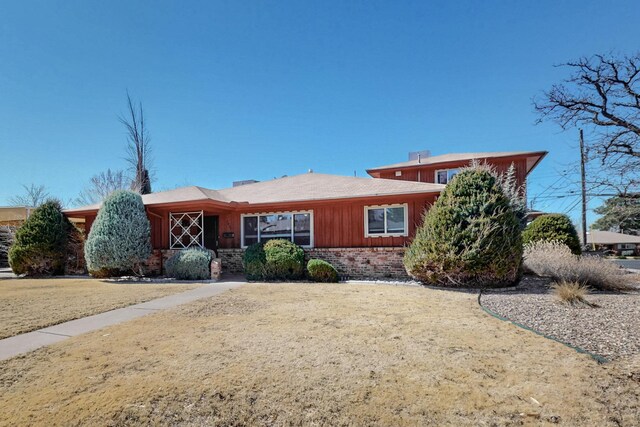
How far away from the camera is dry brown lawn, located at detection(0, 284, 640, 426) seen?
95.1 inches

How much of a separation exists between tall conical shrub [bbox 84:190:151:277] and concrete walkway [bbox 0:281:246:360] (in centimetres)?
543

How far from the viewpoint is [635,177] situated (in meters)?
5.36

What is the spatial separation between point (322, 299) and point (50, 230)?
1293 centimetres

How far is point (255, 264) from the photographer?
10773 mm

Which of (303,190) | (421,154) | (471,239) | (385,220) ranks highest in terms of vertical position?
(421,154)

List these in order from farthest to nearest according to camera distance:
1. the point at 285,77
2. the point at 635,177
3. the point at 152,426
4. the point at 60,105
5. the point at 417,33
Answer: the point at 60,105
the point at 285,77
the point at 417,33
the point at 635,177
the point at 152,426

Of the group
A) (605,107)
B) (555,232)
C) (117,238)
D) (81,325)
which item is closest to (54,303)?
(81,325)

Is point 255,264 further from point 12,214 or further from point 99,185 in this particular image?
point 99,185

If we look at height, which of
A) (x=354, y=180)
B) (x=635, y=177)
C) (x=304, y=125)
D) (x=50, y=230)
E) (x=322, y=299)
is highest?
(x=304, y=125)

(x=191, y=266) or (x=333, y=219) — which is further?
(x=333, y=219)

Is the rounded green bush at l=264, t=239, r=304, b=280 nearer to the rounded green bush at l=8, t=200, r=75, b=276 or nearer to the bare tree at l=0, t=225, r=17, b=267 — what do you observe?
the rounded green bush at l=8, t=200, r=75, b=276

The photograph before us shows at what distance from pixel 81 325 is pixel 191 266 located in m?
6.25

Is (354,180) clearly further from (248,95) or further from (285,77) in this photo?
(248,95)

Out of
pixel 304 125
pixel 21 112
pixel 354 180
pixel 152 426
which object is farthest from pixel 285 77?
pixel 21 112
